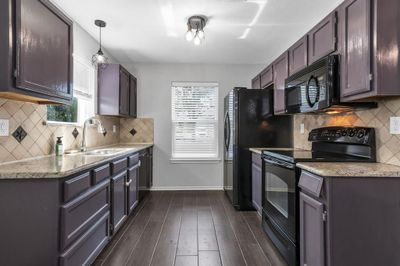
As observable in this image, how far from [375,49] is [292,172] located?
1.00 meters

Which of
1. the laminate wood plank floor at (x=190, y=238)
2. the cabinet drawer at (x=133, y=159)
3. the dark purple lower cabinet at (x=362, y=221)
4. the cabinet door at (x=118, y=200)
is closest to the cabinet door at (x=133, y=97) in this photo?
the cabinet drawer at (x=133, y=159)

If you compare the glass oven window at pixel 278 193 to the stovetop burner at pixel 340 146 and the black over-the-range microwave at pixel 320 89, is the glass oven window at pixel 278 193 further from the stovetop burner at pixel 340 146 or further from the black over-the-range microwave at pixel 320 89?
the black over-the-range microwave at pixel 320 89

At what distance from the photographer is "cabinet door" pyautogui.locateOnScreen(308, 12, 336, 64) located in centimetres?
205

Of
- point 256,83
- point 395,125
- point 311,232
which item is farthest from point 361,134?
point 256,83

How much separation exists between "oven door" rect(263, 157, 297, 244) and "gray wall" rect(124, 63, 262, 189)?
2.11 metres

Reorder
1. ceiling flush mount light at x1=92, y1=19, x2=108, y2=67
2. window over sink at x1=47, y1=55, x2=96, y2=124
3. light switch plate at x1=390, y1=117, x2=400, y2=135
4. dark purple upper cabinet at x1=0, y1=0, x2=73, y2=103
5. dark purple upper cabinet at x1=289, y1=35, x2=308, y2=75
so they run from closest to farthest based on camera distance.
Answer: dark purple upper cabinet at x1=0, y1=0, x2=73, y2=103 → light switch plate at x1=390, y1=117, x2=400, y2=135 → dark purple upper cabinet at x1=289, y1=35, x2=308, y2=75 → window over sink at x1=47, y1=55, x2=96, y2=124 → ceiling flush mount light at x1=92, y1=19, x2=108, y2=67

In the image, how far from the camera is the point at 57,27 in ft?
6.61

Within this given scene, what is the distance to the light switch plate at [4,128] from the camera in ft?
6.28

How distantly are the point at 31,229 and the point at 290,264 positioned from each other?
1.87m

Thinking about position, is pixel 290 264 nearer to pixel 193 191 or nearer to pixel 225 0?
pixel 225 0

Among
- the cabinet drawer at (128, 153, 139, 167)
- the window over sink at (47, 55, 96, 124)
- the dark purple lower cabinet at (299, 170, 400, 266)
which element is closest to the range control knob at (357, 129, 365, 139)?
the dark purple lower cabinet at (299, 170, 400, 266)

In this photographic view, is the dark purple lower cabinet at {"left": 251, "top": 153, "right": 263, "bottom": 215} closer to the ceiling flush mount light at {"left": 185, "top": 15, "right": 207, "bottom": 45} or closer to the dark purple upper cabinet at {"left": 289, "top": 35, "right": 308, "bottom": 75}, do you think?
the dark purple upper cabinet at {"left": 289, "top": 35, "right": 308, "bottom": 75}

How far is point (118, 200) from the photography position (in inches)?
108

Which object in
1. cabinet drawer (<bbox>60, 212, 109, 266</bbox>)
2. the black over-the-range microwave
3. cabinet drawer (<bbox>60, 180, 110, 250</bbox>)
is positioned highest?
the black over-the-range microwave
